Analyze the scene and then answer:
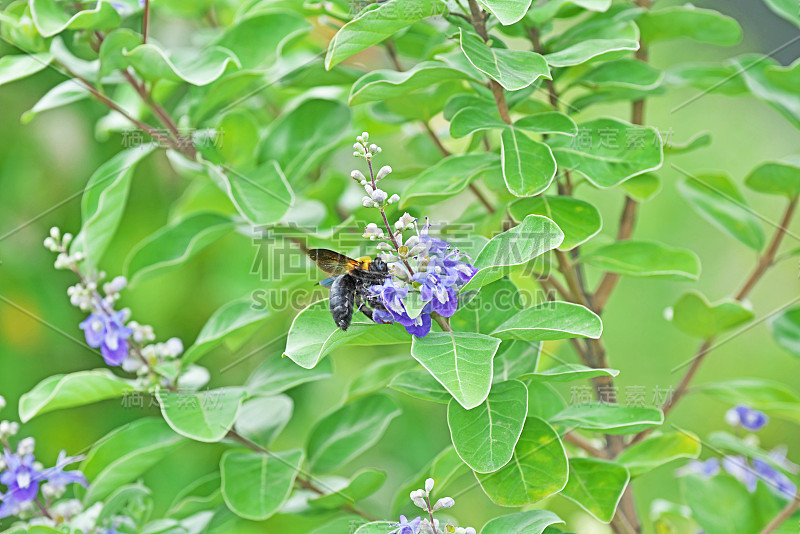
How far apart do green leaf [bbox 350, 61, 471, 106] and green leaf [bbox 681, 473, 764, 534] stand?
74cm

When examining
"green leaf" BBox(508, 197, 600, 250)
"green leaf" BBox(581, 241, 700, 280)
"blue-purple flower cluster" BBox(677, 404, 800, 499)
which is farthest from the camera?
"blue-purple flower cluster" BBox(677, 404, 800, 499)

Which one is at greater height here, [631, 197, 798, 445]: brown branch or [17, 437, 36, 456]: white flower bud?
[17, 437, 36, 456]: white flower bud

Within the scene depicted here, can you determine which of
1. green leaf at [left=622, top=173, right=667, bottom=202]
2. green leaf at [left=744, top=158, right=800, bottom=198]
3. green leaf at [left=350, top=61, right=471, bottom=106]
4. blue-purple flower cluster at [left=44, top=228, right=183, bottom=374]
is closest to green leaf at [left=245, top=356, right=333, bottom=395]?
blue-purple flower cluster at [left=44, top=228, right=183, bottom=374]

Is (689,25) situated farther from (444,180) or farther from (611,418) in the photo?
(611,418)

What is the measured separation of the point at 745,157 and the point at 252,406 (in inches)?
77.5

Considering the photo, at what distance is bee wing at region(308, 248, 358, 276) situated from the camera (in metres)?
0.89

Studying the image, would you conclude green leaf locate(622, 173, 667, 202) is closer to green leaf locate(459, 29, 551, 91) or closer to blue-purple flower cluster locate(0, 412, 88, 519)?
green leaf locate(459, 29, 551, 91)

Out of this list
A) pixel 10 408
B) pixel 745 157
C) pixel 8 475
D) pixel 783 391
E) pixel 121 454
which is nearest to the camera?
pixel 8 475

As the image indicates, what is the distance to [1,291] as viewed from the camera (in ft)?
7.00

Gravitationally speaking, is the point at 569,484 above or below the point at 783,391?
above

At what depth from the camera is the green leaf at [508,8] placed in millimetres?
785

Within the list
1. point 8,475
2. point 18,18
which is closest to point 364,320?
point 8,475

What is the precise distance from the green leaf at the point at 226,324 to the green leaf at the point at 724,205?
2.38ft

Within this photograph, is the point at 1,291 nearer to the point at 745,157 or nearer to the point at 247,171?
the point at 247,171
